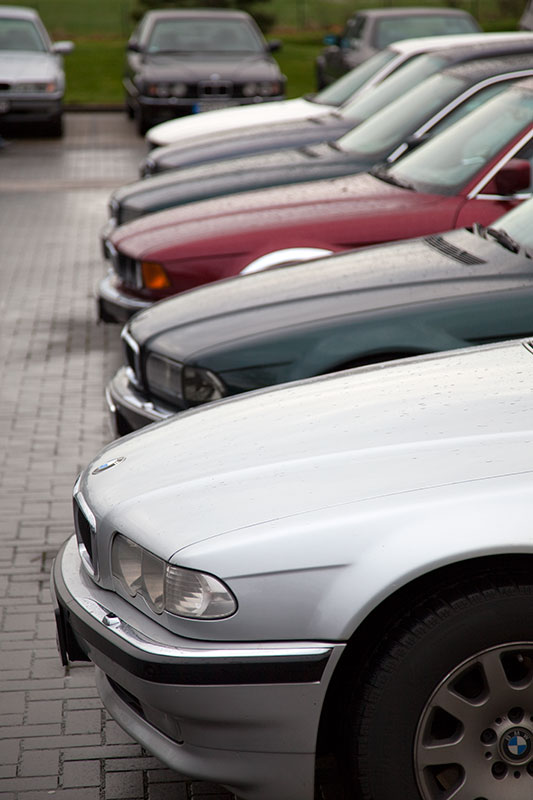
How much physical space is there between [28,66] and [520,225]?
13772 millimetres

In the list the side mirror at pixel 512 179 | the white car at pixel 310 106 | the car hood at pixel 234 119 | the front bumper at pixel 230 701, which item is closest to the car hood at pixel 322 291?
the side mirror at pixel 512 179

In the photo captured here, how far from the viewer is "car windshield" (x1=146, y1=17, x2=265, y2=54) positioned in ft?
56.3

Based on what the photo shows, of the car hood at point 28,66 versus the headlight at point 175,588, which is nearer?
the headlight at point 175,588

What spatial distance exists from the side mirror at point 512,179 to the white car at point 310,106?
524 cm

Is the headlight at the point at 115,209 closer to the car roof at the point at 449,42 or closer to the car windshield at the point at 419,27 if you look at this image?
the car roof at the point at 449,42

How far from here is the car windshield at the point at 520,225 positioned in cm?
490

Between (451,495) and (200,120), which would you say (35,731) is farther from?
(200,120)

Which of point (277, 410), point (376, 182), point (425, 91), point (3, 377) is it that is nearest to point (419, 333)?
point (277, 410)

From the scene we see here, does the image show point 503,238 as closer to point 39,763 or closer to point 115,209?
point 39,763

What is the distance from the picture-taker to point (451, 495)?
2.58 m

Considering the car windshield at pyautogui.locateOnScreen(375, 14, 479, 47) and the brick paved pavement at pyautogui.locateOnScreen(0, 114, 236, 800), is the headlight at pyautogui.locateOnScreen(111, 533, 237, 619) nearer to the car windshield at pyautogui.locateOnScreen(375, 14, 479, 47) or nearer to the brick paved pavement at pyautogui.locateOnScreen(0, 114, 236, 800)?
the brick paved pavement at pyautogui.locateOnScreen(0, 114, 236, 800)

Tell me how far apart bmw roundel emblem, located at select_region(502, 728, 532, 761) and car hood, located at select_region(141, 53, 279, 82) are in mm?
14577

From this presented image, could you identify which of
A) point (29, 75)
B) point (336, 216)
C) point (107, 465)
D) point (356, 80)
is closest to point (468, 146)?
point (336, 216)

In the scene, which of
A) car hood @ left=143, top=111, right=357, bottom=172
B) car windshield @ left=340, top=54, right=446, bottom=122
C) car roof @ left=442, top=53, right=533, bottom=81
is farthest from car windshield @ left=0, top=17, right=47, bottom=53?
car roof @ left=442, top=53, right=533, bottom=81
